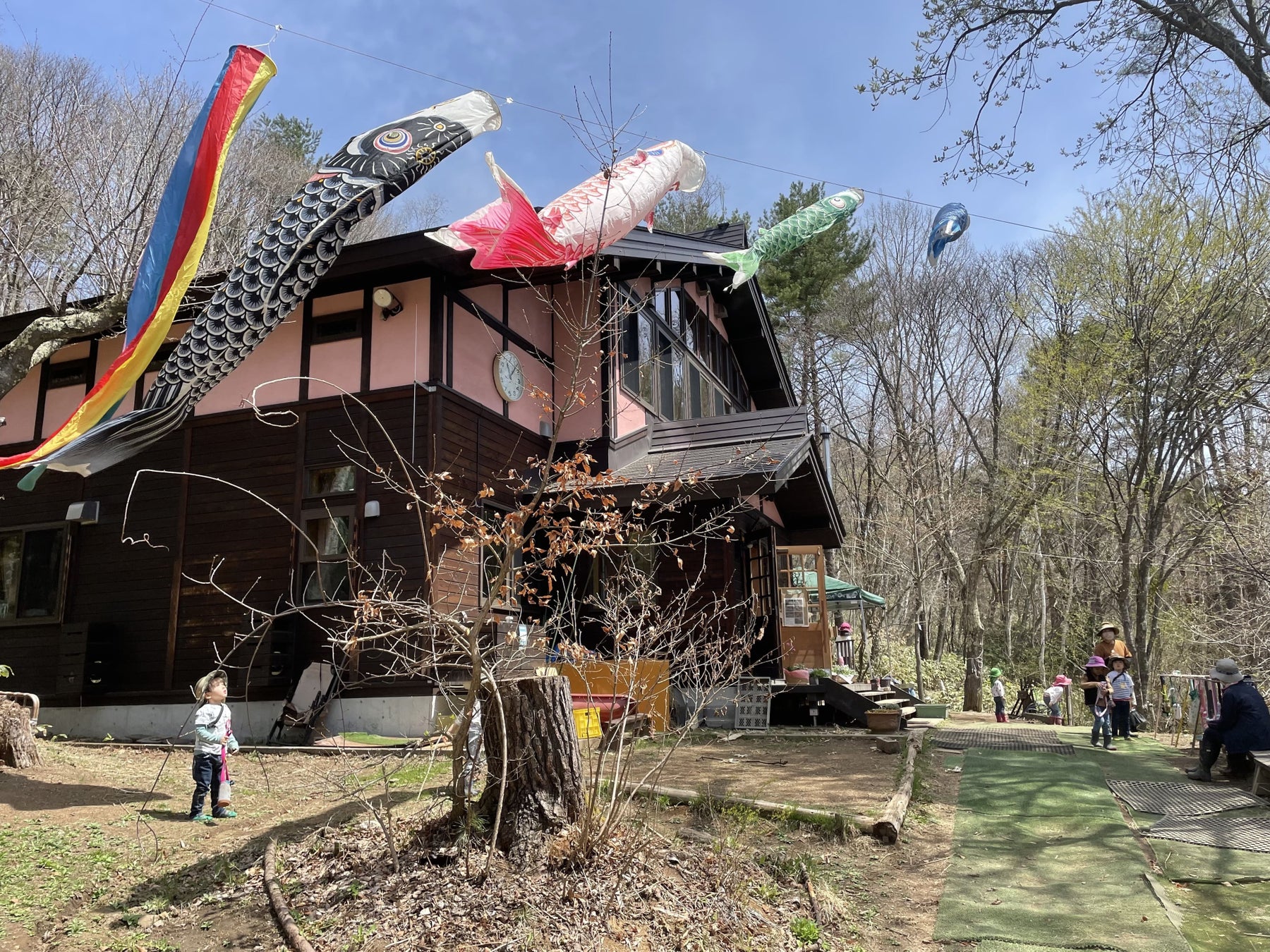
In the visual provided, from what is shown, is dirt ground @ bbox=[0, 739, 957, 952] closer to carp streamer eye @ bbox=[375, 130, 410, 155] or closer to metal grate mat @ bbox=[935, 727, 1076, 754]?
metal grate mat @ bbox=[935, 727, 1076, 754]

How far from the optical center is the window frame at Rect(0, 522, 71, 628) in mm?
11492

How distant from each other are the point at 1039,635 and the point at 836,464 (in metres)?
8.77

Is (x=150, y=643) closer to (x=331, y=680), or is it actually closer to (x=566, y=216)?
(x=331, y=680)

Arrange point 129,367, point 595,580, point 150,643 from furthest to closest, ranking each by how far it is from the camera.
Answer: point 595,580 → point 150,643 → point 129,367

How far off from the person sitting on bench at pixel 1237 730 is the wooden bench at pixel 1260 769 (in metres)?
0.20

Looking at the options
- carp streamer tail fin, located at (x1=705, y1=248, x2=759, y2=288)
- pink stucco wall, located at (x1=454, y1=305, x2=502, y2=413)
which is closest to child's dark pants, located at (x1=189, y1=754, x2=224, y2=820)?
pink stucco wall, located at (x1=454, y1=305, x2=502, y2=413)

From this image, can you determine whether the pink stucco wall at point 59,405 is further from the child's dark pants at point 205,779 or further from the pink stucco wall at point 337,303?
the child's dark pants at point 205,779

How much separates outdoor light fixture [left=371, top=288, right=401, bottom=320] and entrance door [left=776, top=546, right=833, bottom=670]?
7.63 meters

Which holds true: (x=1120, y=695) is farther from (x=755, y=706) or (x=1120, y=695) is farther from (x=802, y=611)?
(x=802, y=611)

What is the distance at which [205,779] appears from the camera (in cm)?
620

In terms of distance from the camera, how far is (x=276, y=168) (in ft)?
62.1

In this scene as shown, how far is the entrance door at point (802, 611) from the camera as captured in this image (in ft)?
48.5

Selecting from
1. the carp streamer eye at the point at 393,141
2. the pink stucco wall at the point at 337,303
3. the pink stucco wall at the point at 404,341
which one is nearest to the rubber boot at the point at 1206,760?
the pink stucco wall at the point at 404,341

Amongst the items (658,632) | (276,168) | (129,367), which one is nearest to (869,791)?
(658,632)
